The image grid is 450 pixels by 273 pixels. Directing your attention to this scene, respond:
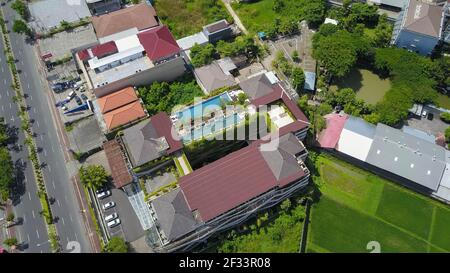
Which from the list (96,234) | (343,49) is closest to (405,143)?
(343,49)

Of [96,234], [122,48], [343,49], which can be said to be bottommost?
[96,234]

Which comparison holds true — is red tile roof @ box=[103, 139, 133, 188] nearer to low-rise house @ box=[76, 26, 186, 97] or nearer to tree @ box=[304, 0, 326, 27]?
low-rise house @ box=[76, 26, 186, 97]

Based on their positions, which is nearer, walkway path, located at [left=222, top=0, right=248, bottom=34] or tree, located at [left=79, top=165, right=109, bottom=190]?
tree, located at [left=79, top=165, right=109, bottom=190]

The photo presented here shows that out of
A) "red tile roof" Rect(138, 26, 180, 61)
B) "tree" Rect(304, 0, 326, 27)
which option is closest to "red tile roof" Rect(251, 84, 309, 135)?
"red tile roof" Rect(138, 26, 180, 61)

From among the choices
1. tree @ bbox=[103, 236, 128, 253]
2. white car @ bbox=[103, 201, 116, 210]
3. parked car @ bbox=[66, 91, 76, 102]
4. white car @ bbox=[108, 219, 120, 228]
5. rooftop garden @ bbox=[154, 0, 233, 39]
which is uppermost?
rooftop garden @ bbox=[154, 0, 233, 39]

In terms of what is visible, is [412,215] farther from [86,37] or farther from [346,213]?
[86,37]

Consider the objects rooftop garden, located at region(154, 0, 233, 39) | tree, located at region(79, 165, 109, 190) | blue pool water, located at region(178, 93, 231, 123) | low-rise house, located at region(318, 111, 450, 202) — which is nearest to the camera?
tree, located at region(79, 165, 109, 190)

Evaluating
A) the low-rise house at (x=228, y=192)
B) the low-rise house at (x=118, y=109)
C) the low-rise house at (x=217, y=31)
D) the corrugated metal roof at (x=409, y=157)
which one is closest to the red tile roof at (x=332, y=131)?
the corrugated metal roof at (x=409, y=157)
